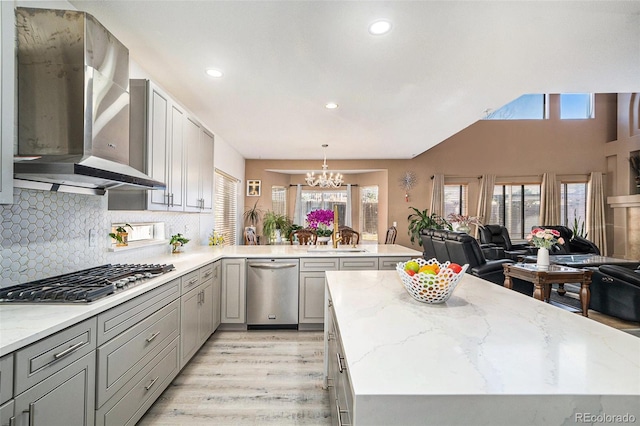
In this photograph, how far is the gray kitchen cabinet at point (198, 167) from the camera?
2.89 m

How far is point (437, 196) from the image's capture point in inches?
278

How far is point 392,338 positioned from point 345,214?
23.4 ft

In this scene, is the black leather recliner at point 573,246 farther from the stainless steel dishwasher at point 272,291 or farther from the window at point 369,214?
the stainless steel dishwasher at point 272,291

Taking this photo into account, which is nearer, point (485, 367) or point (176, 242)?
point (485, 367)

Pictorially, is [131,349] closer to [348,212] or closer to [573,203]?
[348,212]

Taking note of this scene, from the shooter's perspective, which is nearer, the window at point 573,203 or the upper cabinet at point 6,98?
the upper cabinet at point 6,98

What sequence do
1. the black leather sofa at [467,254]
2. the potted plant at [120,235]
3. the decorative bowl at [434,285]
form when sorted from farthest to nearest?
the black leather sofa at [467,254], the potted plant at [120,235], the decorative bowl at [434,285]

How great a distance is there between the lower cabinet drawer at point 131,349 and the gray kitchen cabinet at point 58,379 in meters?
0.06

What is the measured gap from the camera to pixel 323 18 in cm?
195

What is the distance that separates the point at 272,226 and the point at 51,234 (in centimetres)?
524

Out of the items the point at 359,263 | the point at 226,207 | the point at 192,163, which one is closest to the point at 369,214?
the point at 226,207

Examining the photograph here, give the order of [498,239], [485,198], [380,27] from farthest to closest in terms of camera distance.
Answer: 1. [485,198]
2. [498,239]
3. [380,27]

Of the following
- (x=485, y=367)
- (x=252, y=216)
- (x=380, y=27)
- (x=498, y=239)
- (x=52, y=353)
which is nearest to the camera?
(x=485, y=367)

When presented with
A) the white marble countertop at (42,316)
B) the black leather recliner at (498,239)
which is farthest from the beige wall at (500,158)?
the white marble countertop at (42,316)
